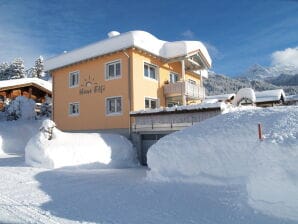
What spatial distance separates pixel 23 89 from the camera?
35219mm

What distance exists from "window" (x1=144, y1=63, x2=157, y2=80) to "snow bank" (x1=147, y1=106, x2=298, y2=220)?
9592 mm

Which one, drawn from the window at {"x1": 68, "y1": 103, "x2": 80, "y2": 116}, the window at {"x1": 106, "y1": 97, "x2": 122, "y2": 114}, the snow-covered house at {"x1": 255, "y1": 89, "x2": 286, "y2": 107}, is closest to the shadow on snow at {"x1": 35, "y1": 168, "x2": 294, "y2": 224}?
the window at {"x1": 106, "y1": 97, "x2": 122, "y2": 114}

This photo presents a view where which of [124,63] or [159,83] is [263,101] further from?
[124,63]

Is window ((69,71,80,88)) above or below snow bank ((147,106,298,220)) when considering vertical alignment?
above

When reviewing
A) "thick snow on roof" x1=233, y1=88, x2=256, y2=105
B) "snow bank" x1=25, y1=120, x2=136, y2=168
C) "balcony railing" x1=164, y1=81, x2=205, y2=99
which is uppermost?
"balcony railing" x1=164, y1=81, x2=205, y2=99

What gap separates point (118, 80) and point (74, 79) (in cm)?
512

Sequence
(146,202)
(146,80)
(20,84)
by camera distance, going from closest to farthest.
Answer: (146,202) → (146,80) → (20,84)

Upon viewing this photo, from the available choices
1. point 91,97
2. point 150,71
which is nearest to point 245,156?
point 150,71

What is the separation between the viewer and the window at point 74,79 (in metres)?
22.9

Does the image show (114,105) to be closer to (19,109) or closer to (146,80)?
(146,80)

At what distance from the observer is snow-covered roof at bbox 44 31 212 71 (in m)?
19.0

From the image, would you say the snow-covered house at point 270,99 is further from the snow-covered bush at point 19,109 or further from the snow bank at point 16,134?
the snow-covered bush at point 19,109

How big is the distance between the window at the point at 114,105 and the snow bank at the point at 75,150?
2.68 metres

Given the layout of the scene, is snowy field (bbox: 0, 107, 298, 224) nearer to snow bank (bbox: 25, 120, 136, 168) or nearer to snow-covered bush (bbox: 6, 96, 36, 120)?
snow bank (bbox: 25, 120, 136, 168)
